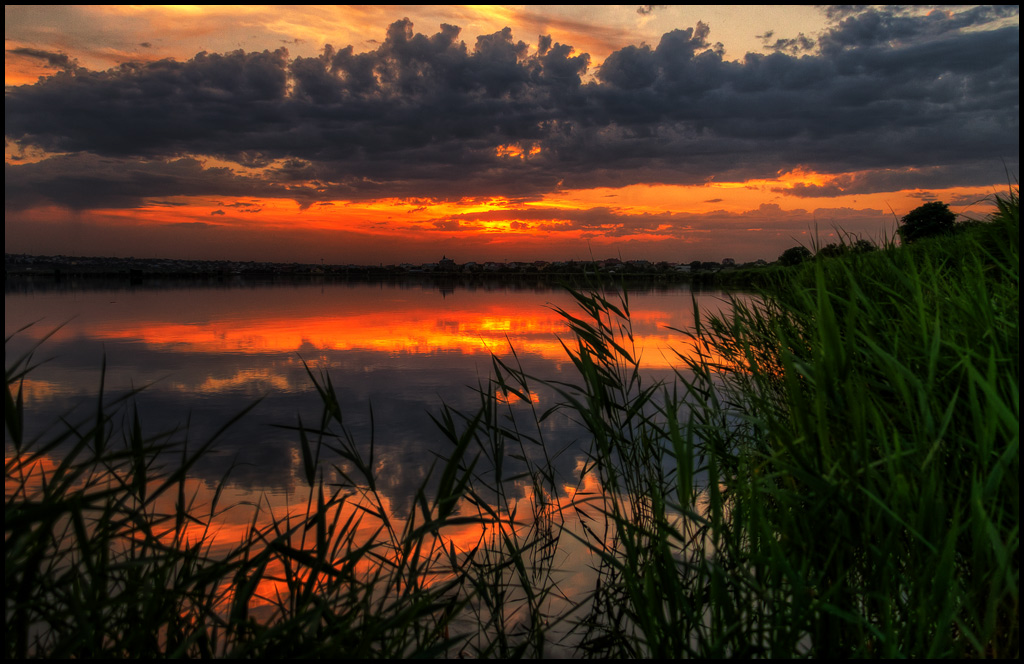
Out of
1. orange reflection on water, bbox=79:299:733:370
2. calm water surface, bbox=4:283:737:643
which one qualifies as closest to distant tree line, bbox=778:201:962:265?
calm water surface, bbox=4:283:737:643

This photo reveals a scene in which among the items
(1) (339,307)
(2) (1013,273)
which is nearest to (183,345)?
(1) (339,307)

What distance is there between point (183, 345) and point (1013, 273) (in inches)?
804

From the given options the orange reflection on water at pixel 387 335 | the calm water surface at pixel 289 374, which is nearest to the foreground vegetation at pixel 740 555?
the calm water surface at pixel 289 374

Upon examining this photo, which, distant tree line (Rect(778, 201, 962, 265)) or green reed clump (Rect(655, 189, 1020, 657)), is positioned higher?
distant tree line (Rect(778, 201, 962, 265))

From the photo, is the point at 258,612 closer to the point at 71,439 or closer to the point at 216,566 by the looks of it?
the point at 216,566

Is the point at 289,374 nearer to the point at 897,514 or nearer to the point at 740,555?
the point at 740,555

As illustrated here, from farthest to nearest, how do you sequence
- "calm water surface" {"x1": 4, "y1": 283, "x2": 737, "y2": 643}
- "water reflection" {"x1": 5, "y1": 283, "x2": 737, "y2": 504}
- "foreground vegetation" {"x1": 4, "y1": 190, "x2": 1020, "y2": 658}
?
"water reflection" {"x1": 5, "y1": 283, "x2": 737, "y2": 504} → "calm water surface" {"x1": 4, "y1": 283, "x2": 737, "y2": 643} → "foreground vegetation" {"x1": 4, "y1": 190, "x2": 1020, "y2": 658}

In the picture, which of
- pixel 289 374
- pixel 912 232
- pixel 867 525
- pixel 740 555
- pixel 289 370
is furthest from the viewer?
pixel 912 232

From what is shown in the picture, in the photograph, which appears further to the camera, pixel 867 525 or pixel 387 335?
pixel 387 335

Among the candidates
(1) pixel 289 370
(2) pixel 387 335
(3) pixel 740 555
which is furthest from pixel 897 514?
(2) pixel 387 335

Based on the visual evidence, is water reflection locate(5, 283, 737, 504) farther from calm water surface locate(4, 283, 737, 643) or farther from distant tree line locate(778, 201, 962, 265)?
distant tree line locate(778, 201, 962, 265)

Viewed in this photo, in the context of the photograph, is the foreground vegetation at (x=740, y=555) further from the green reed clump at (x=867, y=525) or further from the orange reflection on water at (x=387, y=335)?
the orange reflection on water at (x=387, y=335)

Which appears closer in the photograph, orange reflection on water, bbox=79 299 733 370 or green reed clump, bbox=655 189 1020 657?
green reed clump, bbox=655 189 1020 657

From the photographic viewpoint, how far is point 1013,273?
420 cm
